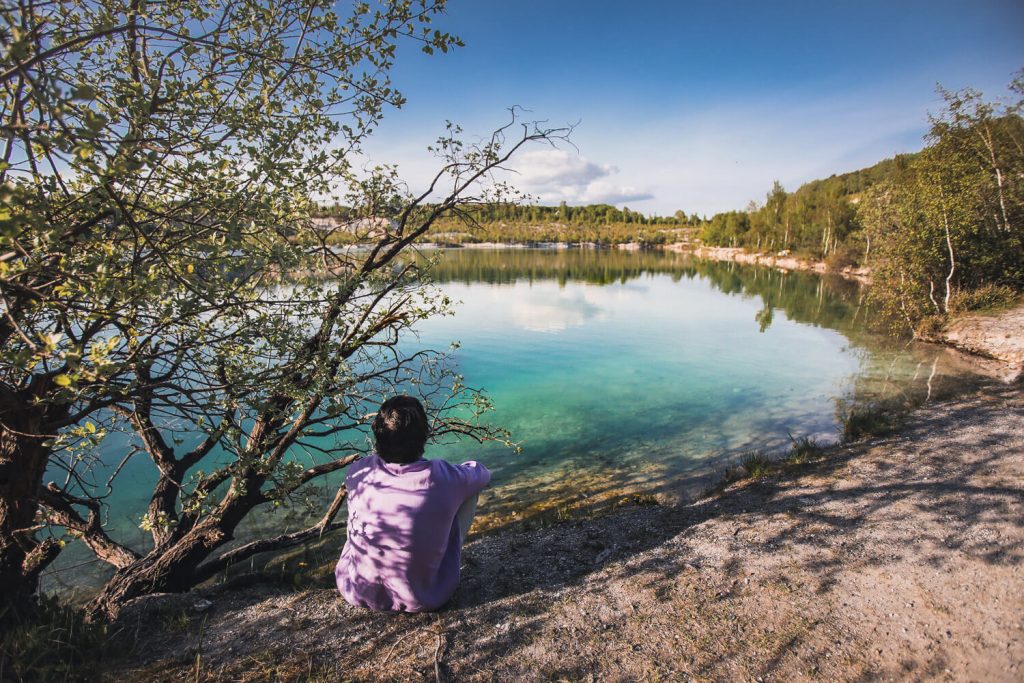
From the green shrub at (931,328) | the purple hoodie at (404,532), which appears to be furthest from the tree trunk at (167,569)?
the green shrub at (931,328)

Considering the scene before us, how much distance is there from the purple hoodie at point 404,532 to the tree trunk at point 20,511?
283 cm

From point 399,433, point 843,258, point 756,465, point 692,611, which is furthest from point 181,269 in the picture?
point 843,258

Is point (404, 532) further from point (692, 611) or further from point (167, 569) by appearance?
point (167, 569)

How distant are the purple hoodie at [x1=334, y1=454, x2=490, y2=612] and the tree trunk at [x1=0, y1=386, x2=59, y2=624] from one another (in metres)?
2.83

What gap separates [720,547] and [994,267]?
25860 millimetres

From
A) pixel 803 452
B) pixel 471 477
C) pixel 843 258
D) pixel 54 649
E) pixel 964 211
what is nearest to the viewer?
pixel 54 649

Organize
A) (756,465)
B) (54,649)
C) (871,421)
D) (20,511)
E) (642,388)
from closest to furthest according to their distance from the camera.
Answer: (54,649) → (20,511) → (756,465) → (871,421) → (642,388)

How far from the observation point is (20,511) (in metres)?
4.37

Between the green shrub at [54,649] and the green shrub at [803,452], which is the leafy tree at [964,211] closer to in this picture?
the green shrub at [803,452]

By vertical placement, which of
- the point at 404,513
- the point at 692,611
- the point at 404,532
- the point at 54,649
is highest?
the point at 404,513

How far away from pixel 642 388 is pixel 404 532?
14576 millimetres

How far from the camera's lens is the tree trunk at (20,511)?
410 centimetres

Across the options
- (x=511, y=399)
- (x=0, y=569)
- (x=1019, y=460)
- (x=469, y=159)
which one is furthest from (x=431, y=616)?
(x=511, y=399)

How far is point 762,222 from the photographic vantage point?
9300 centimetres
